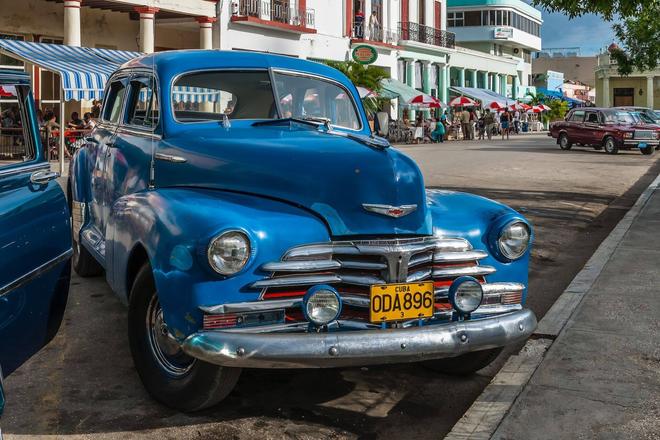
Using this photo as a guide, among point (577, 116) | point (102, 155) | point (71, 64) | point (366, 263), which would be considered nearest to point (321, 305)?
point (366, 263)

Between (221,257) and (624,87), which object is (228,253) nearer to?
(221,257)

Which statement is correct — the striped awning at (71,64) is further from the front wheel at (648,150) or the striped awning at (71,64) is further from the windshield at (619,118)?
the front wheel at (648,150)

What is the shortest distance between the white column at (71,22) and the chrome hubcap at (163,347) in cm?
2086

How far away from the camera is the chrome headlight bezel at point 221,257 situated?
3713 mm

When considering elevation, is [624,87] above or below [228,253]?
above

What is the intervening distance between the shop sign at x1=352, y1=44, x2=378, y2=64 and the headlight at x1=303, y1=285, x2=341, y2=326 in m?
33.6

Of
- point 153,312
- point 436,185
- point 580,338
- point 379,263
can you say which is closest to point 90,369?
point 153,312

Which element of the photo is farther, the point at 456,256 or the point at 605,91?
the point at 605,91

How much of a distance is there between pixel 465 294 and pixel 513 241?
0.51 m

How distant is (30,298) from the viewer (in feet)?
11.5

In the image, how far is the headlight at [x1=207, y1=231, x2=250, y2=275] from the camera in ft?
12.2

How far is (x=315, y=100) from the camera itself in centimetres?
564

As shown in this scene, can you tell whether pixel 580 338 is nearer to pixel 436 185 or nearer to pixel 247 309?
pixel 247 309


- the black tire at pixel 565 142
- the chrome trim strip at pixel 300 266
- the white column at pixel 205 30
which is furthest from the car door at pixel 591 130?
the chrome trim strip at pixel 300 266
